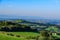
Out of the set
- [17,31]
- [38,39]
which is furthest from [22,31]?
[38,39]

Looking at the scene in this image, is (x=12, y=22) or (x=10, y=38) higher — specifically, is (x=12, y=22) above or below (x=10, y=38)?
above

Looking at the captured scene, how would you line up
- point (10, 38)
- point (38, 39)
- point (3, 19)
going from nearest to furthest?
point (38, 39) → point (10, 38) → point (3, 19)

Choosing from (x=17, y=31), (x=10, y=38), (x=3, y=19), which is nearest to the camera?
(x=10, y=38)

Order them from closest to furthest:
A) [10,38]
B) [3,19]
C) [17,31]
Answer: [10,38] → [17,31] → [3,19]

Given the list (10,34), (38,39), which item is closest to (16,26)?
(10,34)

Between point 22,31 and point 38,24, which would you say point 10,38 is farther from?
point 38,24

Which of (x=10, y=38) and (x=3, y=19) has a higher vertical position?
(x=3, y=19)

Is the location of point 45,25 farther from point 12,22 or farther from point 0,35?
point 0,35

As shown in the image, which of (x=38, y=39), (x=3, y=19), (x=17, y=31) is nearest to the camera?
(x=38, y=39)

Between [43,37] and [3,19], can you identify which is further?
[3,19]
